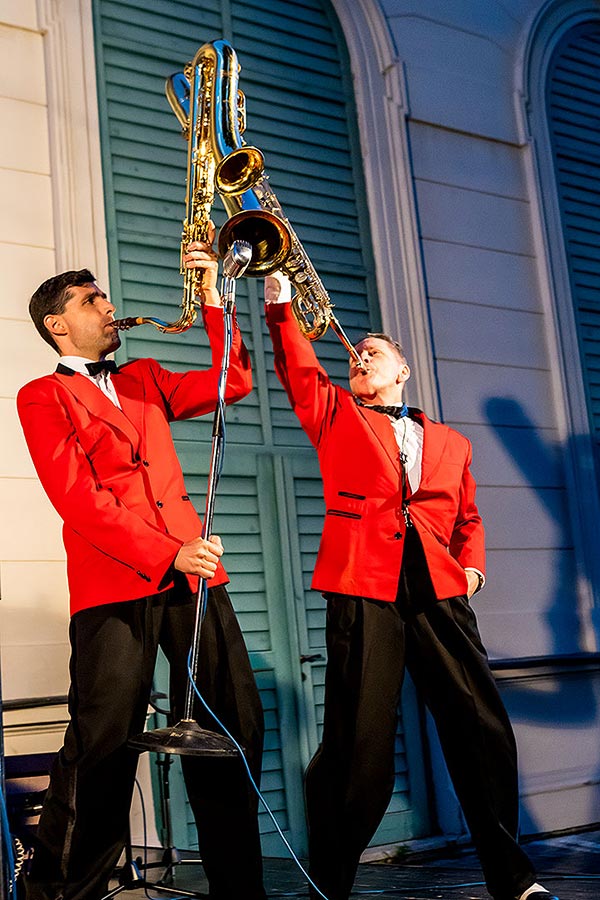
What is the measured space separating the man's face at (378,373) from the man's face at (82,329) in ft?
2.26

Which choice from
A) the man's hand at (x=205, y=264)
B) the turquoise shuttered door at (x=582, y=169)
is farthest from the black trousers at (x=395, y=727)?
the turquoise shuttered door at (x=582, y=169)

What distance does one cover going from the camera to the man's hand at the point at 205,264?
8.63ft

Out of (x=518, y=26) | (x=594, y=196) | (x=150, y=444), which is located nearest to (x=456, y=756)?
(x=150, y=444)

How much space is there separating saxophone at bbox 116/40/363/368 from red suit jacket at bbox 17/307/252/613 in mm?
185

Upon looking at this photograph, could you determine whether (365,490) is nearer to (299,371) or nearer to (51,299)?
(299,371)

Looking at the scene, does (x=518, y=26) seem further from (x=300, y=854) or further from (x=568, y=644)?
(x=300, y=854)

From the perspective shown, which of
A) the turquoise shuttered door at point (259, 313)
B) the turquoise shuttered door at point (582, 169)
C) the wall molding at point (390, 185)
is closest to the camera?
the turquoise shuttered door at point (259, 313)

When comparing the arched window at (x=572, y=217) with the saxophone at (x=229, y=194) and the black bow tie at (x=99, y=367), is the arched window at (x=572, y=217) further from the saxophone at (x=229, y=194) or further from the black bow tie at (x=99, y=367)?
the black bow tie at (x=99, y=367)

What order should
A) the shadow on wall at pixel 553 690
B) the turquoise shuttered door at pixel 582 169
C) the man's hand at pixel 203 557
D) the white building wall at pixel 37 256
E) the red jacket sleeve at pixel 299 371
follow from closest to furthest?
the man's hand at pixel 203 557, the red jacket sleeve at pixel 299 371, the white building wall at pixel 37 256, the shadow on wall at pixel 553 690, the turquoise shuttered door at pixel 582 169

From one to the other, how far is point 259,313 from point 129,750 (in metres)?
2.26

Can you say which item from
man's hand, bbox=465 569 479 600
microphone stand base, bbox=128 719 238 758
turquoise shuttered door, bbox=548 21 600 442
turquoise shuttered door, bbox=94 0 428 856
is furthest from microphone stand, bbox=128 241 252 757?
turquoise shuttered door, bbox=548 21 600 442

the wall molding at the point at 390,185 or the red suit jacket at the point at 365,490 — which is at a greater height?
the wall molding at the point at 390,185

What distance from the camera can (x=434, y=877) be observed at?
3.19 meters

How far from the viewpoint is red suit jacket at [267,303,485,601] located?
2.64 metres
